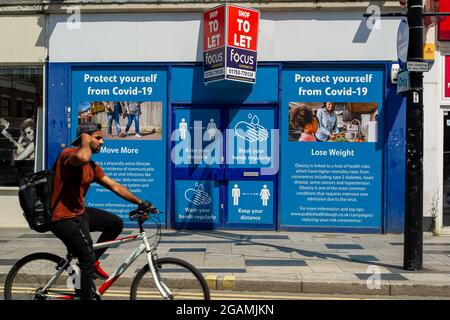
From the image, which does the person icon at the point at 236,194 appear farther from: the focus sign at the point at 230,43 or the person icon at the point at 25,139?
the person icon at the point at 25,139

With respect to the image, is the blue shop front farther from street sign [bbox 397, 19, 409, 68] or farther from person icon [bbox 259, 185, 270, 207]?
street sign [bbox 397, 19, 409, 68]

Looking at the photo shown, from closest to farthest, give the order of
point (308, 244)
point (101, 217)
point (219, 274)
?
1. point (101, 217)
2. point (219, 274)
3. point (308, 244)

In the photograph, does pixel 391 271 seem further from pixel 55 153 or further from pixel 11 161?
pixel 11 161

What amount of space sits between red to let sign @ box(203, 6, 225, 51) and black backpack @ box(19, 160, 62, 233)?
5.77 metres

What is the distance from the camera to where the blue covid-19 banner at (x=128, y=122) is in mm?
10875

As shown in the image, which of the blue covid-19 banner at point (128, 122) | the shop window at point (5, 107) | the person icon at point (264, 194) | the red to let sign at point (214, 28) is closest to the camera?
the red to let sign at point (214, 28)

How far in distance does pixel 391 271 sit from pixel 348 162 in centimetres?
357

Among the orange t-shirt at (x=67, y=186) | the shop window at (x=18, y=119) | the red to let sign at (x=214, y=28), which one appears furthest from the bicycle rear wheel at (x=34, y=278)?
the shop window at (x=18, y=119)

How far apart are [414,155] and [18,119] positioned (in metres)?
7.99

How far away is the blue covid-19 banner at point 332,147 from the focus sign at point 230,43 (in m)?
0.96

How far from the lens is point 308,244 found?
9383 millimetres

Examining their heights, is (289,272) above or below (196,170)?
below

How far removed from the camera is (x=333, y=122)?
10602mm
